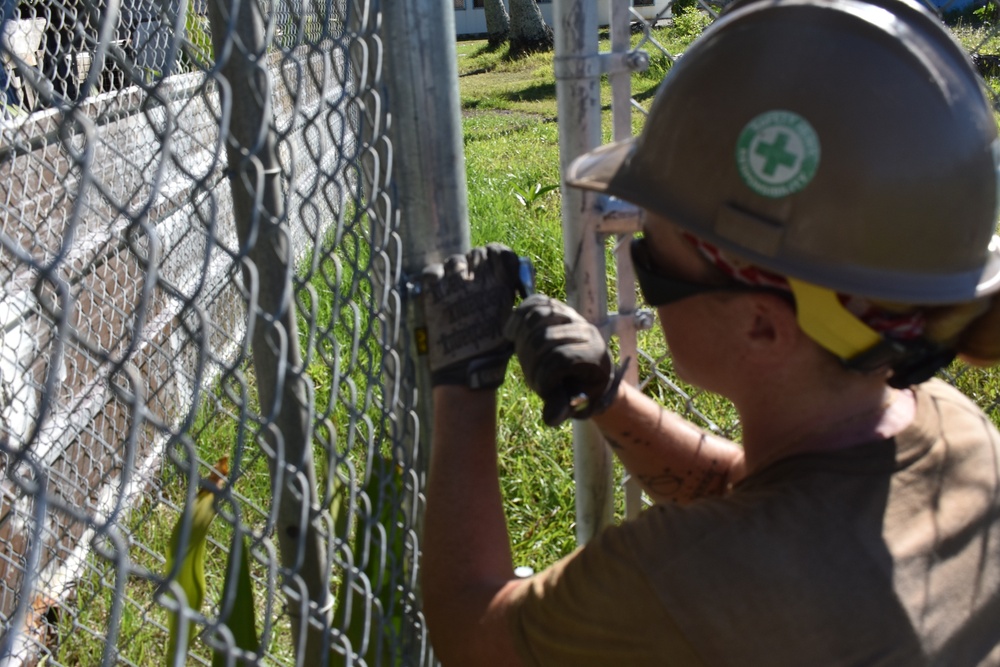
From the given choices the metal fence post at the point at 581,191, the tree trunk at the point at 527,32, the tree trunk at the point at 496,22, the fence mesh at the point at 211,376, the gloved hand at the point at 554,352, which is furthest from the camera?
the tree trunk at the point at 496,22

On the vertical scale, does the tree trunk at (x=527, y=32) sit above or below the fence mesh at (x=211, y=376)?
below

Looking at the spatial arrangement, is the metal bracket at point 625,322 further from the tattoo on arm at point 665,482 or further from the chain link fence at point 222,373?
the tattoo on arm at point 665,482

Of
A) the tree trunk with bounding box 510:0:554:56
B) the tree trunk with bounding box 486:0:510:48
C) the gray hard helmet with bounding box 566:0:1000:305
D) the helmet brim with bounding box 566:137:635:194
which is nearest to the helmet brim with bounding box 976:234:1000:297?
the gray hard helmet with bounding box 566:0:1000:305

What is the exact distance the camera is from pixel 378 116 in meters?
1.40

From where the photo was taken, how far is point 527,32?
65.1ft

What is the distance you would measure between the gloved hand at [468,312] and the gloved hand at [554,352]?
5 centimetres

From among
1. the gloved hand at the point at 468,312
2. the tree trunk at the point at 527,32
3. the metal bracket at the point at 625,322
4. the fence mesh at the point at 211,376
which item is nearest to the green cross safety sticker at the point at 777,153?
the gloved hand at the point at 468,312

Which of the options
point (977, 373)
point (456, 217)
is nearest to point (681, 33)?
point (977, 373)

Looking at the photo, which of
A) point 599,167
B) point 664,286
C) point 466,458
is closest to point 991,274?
point 664,286

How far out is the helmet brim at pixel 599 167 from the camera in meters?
1.49

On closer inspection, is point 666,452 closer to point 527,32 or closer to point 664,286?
point 664,286

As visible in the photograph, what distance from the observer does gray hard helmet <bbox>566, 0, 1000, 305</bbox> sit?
48.3 inches

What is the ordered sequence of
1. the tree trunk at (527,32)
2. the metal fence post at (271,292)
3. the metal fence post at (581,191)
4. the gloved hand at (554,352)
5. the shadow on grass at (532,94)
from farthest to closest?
the tree trunk at (527,32) → the shadow on grass at (532,94) → the metal fence post at (581,191) → the gloved hand at (554,352) → the metal fence post at (271,292)

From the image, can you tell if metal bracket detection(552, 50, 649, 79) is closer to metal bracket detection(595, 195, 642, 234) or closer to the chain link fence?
the chain link fence
